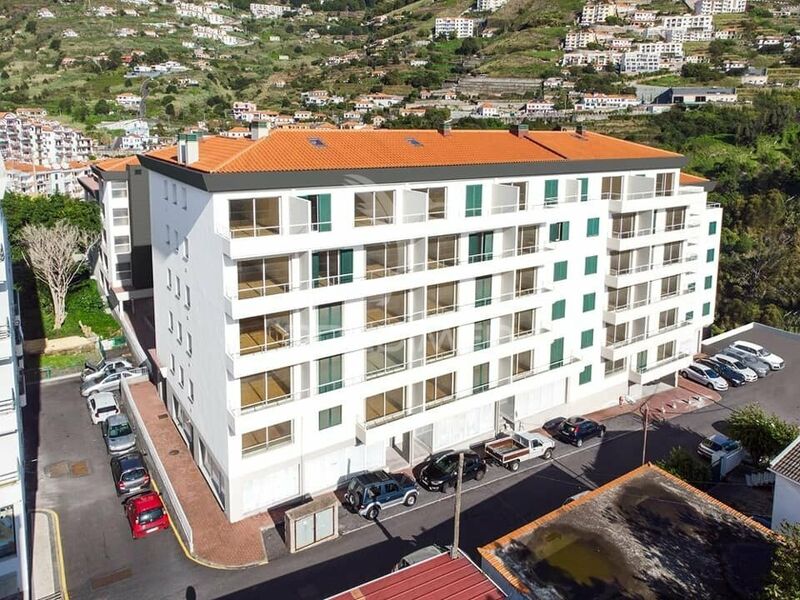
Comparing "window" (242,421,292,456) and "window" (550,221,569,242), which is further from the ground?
"window" (550,221,569,242)

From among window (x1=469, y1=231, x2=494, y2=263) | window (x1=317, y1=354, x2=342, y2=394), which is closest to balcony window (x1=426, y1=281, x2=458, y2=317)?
window (x1=469, y1=231, x2=494, y2=263)

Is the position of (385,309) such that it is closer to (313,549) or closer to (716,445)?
(313,549)

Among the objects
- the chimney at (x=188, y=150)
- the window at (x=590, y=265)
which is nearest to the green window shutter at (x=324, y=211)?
the chimney at (x=188, y=150)

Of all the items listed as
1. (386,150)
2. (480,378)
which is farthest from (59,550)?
(386,150)

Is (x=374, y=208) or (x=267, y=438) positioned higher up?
(x=374, y=208)

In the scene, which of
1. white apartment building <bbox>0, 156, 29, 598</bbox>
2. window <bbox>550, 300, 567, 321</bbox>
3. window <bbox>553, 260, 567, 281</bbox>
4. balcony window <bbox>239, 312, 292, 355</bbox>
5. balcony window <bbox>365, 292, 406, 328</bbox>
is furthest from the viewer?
window <bbox>550, 300, 567, 321</bbox>

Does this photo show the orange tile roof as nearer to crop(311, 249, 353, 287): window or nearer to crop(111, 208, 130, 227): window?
crop(311, 249, 353, 287): window
